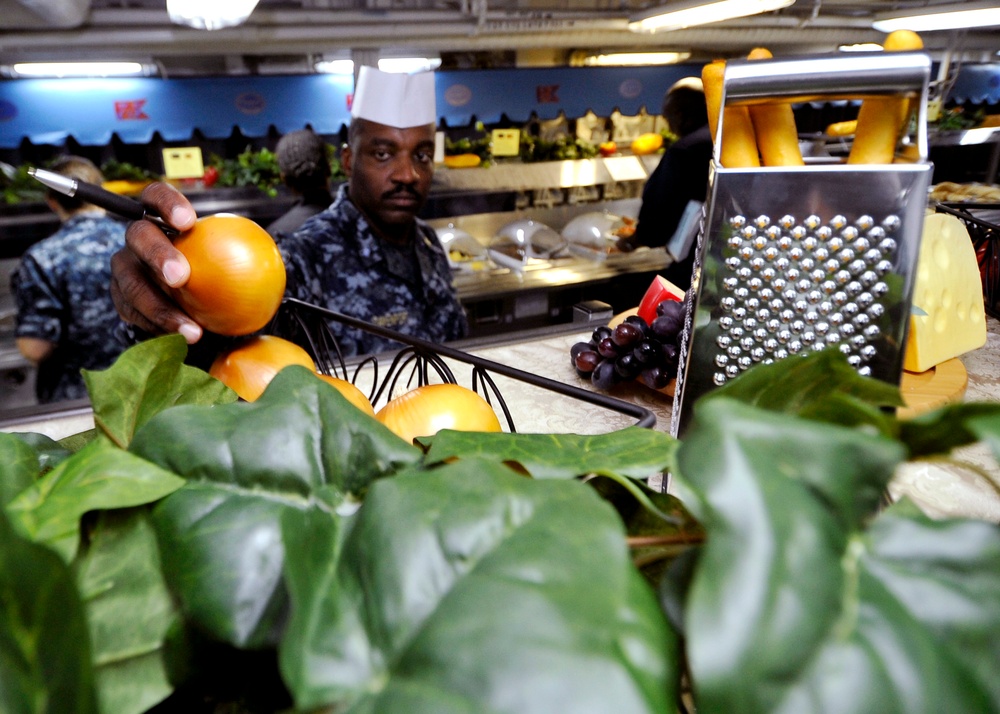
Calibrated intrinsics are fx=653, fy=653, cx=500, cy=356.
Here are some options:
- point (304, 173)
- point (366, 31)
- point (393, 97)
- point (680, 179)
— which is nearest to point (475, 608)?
point (393, 97)

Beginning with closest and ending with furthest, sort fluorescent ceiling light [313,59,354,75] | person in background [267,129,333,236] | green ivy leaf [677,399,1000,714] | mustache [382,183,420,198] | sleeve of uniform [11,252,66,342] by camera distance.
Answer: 1. green ivy leaf [677,399,1000,714]
2. mustache [382,183,420,198]
3. sleeve of uniform [11,252,66,342]
4. person in background [267,129,333,236]
5. fluorescent ceiling light [313,59,354,75]

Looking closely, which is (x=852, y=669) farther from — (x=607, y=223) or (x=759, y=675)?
(x=607, y=223)

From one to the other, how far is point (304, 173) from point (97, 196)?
1757 millimetres

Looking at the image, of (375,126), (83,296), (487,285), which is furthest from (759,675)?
(487,285)

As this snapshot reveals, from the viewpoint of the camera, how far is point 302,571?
0.17m

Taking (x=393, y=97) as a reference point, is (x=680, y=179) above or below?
below

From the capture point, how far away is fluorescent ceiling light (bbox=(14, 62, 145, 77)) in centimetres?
294

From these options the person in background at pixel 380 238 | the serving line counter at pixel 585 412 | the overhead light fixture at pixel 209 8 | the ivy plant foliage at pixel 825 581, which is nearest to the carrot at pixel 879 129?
the serving line counter at pixel 585 412

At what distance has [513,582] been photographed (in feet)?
0.51

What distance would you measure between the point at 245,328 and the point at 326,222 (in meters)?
1.30

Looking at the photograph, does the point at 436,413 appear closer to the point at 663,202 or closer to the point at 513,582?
the point at 513,582

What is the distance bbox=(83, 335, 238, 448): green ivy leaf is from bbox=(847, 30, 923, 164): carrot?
455 mm

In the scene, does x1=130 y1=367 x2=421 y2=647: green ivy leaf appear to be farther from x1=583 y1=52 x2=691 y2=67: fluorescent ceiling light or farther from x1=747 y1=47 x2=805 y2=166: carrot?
x1=583 y1=52 x2=691 y2=67: fluorescent ceiling light

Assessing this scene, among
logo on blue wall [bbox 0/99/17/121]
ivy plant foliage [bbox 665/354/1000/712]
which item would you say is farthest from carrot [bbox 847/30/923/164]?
logo on blue wall [bbox 0/99/17/121]
